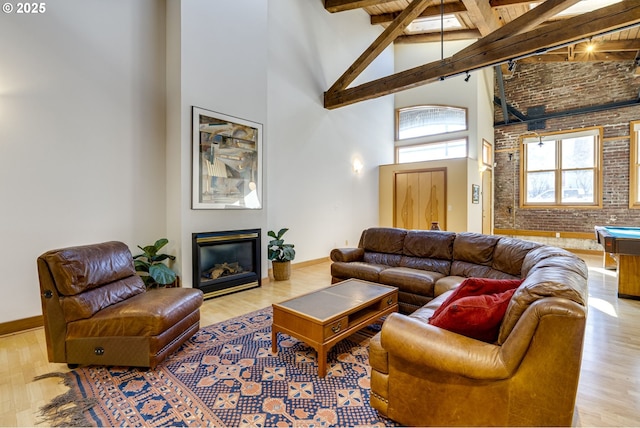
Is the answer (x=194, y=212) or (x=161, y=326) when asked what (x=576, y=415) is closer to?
(x=161, y=326)

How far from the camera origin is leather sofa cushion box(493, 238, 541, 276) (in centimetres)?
280

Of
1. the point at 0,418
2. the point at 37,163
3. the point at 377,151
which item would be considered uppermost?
the point at 377,151

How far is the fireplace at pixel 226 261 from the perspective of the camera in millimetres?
3777

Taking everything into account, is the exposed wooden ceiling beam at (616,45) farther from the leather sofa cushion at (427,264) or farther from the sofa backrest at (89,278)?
the sofa backrest at (89,278)

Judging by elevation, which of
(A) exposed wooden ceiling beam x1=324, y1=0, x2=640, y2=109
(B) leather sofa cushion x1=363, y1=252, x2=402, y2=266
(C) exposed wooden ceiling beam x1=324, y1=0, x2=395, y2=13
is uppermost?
(C) exposed wooden ceiling beam x1=324, y1=0, x2=395, y2=13

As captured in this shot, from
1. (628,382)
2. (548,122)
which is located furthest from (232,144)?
(548,122)

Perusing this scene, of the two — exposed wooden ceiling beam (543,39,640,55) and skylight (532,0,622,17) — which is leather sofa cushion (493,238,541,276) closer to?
skylight (532,0,622,17)

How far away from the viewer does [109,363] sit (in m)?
2.10

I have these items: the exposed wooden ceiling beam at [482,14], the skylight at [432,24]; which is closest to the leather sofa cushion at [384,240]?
the exposed wooden ceiling beam at [482,14]

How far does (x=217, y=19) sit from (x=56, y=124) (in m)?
2.42

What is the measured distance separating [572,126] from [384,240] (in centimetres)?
643

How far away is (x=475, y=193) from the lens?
22.3ft

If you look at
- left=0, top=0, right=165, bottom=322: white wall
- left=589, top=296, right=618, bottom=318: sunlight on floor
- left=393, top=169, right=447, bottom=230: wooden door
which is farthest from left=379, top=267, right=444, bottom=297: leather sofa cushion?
left=393, top=169, right=447, bottom=230: wooden door

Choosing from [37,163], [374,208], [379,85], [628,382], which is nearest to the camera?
[628,382]
